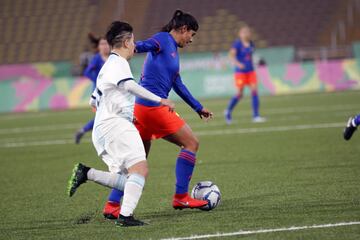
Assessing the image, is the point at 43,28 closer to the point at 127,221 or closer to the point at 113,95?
the point at 113,95

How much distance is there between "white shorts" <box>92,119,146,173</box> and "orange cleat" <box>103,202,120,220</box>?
707 millimetres

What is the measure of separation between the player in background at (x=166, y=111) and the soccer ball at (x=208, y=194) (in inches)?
2.7

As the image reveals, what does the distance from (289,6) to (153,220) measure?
33798 mm

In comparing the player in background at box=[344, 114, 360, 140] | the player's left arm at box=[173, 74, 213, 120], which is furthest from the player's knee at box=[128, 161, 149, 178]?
the player in background at box=[344, 114, 360, 140]

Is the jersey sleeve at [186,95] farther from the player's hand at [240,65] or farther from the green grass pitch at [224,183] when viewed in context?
the player's hand at [240,65]

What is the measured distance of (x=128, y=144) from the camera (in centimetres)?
693

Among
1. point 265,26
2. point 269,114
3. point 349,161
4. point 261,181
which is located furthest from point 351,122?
point 265,26

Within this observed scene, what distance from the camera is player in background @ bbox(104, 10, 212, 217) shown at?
307 inches

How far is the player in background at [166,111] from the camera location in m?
7.79

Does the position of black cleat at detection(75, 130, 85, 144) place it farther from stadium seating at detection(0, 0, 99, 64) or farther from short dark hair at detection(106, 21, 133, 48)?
stadium seating at detection(0, 0, 99, 64)

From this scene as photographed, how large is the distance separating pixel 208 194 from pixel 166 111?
3.21 feet

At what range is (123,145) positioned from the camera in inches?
273

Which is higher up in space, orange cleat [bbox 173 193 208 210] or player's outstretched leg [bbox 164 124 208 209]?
player's outstretched leg [bbox 164 124 208 209]

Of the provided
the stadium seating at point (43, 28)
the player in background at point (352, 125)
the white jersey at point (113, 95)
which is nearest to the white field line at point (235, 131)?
the player in background at point (352, 125)
